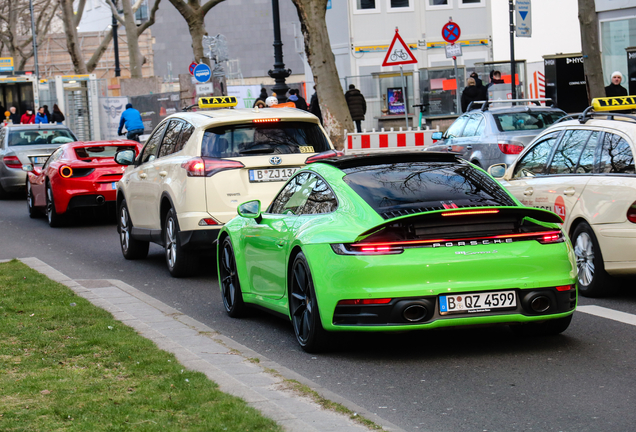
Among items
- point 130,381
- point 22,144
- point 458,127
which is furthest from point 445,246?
point 22,144

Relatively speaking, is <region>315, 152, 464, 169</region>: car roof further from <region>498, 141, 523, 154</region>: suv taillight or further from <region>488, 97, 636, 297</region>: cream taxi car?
<region>498, 141, 523, 154</region>: suv taillight

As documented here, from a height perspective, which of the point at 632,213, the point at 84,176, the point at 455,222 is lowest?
the point at 632,213

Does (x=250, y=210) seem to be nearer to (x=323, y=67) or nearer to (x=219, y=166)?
(x=219, y=166)

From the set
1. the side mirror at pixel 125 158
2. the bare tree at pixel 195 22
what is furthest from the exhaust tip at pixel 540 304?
the bare tree at pixel 195 22

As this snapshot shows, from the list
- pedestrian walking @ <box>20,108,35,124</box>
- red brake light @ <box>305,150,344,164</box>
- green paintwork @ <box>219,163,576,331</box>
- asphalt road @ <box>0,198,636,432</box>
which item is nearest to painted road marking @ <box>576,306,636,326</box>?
asphalt road @ <box>0,198,636,432</box>

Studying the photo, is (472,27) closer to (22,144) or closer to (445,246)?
(22,144)

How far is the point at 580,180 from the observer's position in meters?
9.40

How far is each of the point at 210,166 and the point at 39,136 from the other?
575 inches

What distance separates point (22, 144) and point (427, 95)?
54.2 feet

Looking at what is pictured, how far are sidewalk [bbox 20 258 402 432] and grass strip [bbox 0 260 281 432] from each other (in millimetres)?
107

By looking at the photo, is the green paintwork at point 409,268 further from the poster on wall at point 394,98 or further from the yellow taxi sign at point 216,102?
the poster on wall at point 394,98

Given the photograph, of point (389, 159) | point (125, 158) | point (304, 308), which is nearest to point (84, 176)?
point (125, 158)

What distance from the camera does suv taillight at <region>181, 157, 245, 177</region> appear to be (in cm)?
1073

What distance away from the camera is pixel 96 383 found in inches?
231
